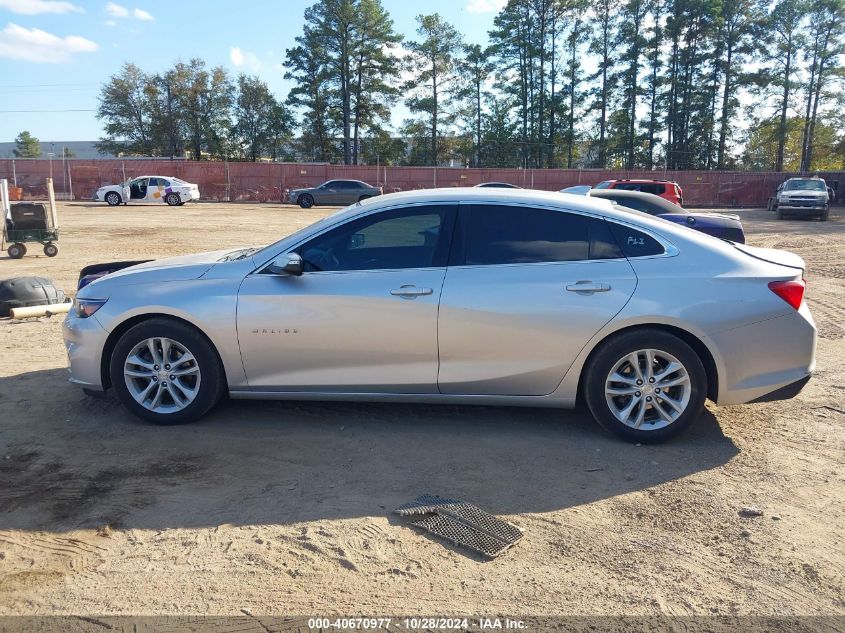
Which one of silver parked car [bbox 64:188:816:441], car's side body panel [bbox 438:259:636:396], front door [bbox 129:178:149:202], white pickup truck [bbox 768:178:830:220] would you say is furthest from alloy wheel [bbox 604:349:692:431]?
front door [bbox 129:178:149:202]

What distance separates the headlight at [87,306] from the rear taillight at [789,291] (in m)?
4.55

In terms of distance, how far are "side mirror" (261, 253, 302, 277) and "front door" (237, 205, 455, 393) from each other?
0.06 m

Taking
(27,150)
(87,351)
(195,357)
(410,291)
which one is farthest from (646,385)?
(27,150)

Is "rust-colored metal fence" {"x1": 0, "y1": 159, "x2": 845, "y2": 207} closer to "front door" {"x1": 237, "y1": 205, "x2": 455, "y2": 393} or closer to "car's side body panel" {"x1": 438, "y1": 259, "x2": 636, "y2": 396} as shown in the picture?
"front door" {"x1": 237, "y1": 205, "x2": 455, "y2": 393}

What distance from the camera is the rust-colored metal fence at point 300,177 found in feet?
140

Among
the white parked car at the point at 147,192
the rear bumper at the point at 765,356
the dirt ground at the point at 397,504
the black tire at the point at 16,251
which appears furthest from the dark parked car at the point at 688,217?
the white parked car at the point at 147,192

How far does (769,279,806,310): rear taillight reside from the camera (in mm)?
4410

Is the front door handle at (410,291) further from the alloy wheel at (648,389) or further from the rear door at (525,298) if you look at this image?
the alloy wheel at (648,389)

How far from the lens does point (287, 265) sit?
4574 mm

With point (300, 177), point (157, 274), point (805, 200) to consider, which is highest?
point (300, 177)

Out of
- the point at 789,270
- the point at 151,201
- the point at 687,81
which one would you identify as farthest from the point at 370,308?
the point at 687,81

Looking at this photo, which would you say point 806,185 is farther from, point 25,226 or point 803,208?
point 25,226

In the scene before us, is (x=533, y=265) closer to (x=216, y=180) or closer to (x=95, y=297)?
(x=95, y=297)

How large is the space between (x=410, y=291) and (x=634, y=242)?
5.06ft
